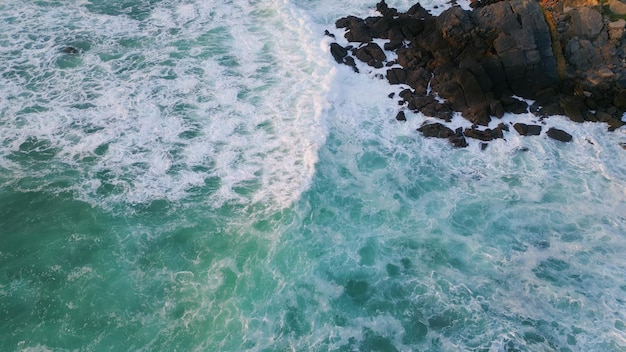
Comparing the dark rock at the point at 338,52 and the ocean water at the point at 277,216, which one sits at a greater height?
the dark rock at the point at 338,52

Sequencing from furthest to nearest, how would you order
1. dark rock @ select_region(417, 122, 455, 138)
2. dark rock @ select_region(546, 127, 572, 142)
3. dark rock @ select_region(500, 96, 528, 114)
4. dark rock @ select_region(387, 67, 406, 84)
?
dark rock @ select_region(387, 67, 406, 84)
dark rock @ select_region(500, 96, 528, 114)
dark rock @ select_region(417, 122, 455, 138)
dark rock @ select_region(546, 127, 572, 142)

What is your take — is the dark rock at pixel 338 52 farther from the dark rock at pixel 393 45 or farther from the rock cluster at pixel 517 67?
the dark rock at pixel 393 45

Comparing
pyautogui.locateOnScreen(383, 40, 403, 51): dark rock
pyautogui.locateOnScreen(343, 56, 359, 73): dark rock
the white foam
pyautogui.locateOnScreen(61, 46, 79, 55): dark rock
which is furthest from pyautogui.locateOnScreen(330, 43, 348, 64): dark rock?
pyautogui.locateOnScreen(61, 46, 79, 55): dark rock

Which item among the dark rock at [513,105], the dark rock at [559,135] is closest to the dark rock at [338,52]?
the dark rock at [513,105]

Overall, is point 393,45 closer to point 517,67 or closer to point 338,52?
point 338,52

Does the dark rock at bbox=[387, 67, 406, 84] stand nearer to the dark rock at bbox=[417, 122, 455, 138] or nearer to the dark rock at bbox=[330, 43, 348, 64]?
the dark rock at bbox=[330, 43, 348, 64]

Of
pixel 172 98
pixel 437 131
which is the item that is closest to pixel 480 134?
pixel 437 131
